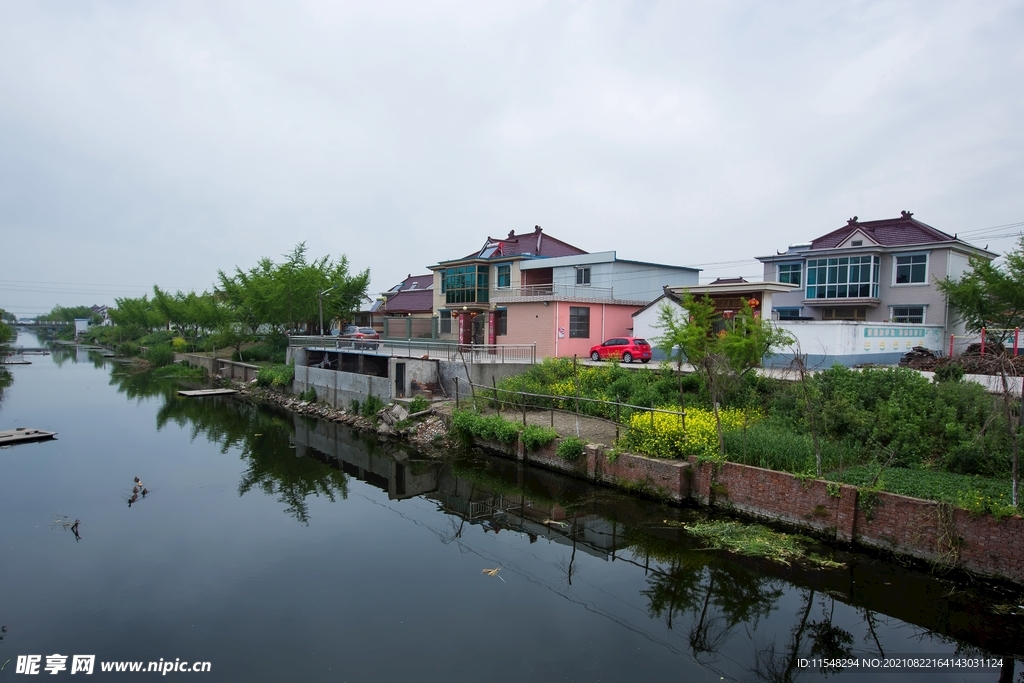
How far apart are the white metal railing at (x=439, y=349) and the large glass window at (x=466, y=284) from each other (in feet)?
24.6

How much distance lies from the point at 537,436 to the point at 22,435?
19.1m

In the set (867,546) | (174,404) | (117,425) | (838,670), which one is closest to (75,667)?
(838,670)

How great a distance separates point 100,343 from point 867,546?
8931cm

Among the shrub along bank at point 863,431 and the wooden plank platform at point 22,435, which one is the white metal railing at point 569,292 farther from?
the wooden plank platform at point 22,435

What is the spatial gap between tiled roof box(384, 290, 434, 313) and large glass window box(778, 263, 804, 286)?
23.1 meters

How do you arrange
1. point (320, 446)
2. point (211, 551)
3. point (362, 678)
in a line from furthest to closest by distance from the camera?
point (320, 446), point (211, 551), point (362, 678)

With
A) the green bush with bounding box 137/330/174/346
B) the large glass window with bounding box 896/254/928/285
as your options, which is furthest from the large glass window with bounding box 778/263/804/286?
the green bush with bounding box 137/330/174/346

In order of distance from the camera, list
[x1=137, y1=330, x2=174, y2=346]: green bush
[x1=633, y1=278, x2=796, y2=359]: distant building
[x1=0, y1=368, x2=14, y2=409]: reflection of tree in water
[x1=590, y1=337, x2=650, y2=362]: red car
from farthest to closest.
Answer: [x1=137, y1=330, x2=174, y2=346]: green bush → [x1=0, y1=368, x2=14, y2=409]: reflection of tree in water → [x1=590, y1=337, x2=650, y2=362]: red car → [x1=633, y1=278, x2=796, y2=359]: distant building

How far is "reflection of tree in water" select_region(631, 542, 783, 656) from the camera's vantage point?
8719mm

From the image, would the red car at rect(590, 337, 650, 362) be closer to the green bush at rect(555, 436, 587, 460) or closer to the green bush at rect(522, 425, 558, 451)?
the green bush at rect(522, 425, 558, 451)

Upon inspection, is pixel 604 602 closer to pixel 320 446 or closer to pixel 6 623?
pixel 6 623

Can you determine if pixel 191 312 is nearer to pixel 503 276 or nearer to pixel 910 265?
pixel 503 276

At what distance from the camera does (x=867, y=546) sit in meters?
10.2

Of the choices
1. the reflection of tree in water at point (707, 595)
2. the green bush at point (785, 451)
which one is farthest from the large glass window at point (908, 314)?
the reflection of tree in water at point (707, 595)
